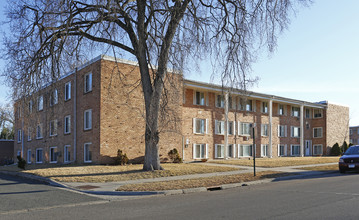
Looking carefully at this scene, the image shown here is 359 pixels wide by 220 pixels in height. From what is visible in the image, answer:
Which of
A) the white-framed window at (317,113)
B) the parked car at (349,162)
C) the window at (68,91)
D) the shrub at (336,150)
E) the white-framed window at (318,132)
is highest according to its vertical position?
the window at (68,91)

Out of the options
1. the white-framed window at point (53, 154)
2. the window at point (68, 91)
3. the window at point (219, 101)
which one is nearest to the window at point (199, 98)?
the window at point (219, 101)

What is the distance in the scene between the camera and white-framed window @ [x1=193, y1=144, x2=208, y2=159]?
3123 cm

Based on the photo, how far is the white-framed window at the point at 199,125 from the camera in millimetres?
31600

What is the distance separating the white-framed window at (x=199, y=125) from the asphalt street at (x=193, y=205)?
1968cm

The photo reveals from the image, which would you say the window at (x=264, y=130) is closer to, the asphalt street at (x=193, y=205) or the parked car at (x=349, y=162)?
the parked car at (x=349, y=162)

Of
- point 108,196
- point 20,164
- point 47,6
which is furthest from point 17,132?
point 108,196

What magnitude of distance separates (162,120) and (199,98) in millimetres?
15091

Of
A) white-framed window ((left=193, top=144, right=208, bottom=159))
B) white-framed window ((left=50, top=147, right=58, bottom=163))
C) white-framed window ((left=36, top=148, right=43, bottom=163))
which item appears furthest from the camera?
white-framed window ((left=36, top=148, right=43, bottom=163))

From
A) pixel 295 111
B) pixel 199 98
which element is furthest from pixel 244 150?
pixel 295 111

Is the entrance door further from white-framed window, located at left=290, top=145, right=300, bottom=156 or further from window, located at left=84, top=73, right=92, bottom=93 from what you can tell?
window, located at left=84, top=73, right=92, bottom=93

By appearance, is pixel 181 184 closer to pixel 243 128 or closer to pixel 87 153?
pixel 87 153

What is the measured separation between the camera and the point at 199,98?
107 feet

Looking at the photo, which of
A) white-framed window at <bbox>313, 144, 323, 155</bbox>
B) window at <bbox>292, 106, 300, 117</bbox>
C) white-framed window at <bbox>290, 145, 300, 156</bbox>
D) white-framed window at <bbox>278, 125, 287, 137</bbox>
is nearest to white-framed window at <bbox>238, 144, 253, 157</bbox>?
white-framed window at <bbox>278, 125, 287, 137</bbox>

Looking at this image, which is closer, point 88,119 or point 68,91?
point 88,119
